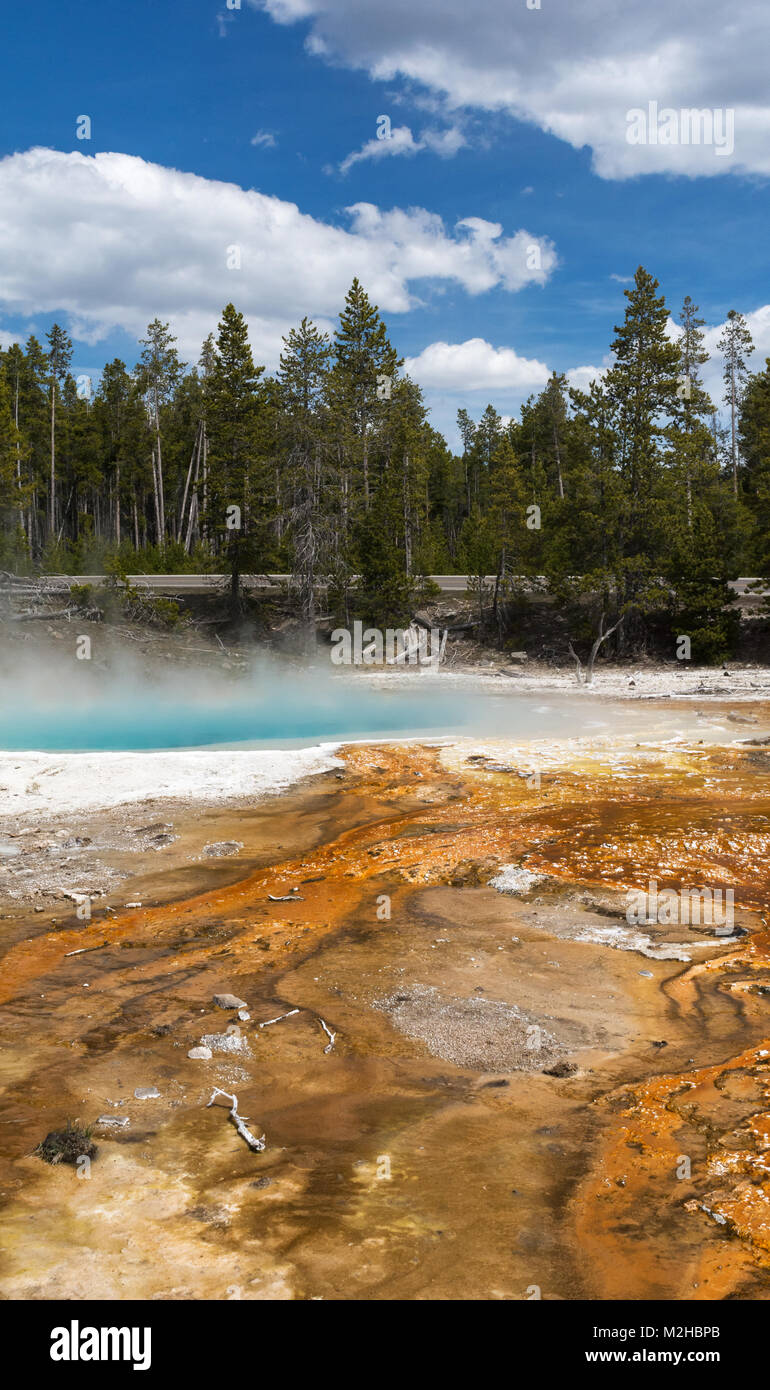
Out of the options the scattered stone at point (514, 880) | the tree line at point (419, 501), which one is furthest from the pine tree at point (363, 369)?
the scattered stone at point (514, 880)

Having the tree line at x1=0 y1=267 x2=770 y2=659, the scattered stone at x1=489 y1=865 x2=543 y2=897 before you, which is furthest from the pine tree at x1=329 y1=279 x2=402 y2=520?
the scattered stone at x1=489 y1=865 x2=543 y2=897

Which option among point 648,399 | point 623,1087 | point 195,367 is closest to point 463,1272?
point 623,1087

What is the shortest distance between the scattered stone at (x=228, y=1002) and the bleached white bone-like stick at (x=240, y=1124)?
115 cm

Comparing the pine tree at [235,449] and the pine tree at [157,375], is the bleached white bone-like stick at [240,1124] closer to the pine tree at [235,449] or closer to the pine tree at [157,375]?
the pine tree at [235,449]

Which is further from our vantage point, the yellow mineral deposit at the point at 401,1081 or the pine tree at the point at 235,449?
the pine tree at the point at 235,449

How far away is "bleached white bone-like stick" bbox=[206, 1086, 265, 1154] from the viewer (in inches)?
180

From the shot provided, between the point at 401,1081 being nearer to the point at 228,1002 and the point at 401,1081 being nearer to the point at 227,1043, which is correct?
the point at 227,1043

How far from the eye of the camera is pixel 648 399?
3228 cm

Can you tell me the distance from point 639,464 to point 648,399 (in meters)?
2.53

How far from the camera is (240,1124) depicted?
15.5 ft

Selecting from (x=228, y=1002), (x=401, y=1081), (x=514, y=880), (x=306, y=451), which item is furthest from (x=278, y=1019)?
(x=306, y=451)

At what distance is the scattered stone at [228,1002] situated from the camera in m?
6.38

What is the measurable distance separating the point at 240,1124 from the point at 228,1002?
1.70 meters
